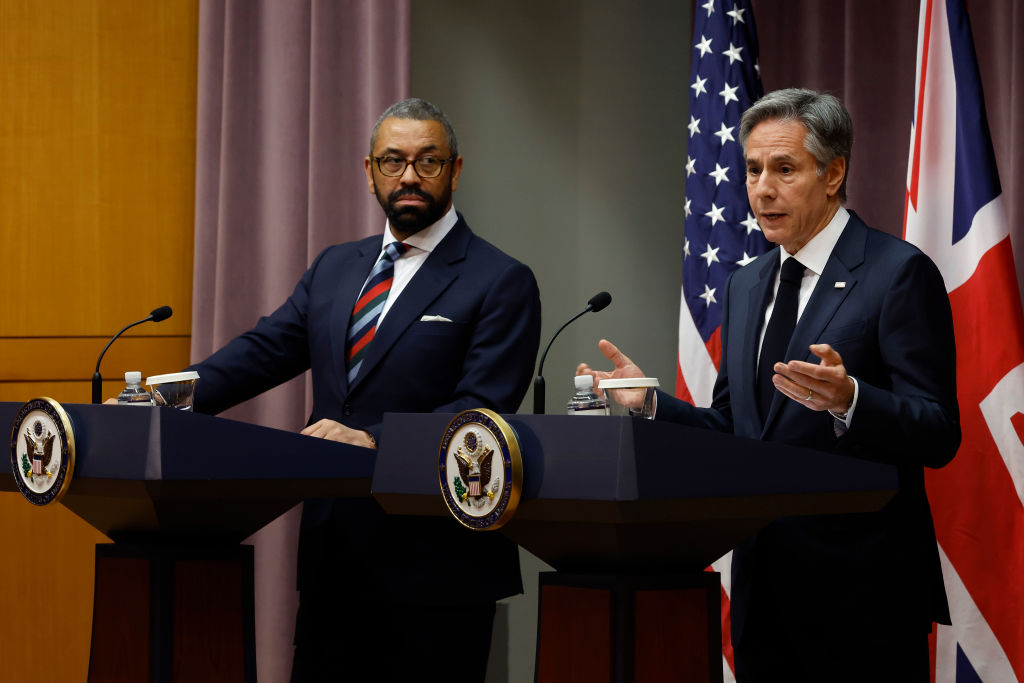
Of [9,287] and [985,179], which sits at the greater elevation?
[985,179]

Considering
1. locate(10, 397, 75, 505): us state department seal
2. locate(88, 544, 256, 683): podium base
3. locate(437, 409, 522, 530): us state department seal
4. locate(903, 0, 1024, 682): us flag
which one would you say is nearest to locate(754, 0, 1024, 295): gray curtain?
locate(903, 0, 1024, 682): us flag

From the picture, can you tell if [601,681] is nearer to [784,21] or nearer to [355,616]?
[355,616]

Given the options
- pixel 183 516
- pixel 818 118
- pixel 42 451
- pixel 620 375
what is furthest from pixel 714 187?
pixel 42 451

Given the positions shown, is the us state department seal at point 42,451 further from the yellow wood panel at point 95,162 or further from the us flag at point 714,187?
the us flag at point 714,187

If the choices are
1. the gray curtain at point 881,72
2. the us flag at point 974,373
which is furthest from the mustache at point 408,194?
the gray curtain at point 881,72

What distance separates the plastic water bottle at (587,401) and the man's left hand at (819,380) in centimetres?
29

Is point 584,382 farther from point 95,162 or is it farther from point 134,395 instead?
point 95,162

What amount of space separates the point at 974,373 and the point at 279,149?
2306mm

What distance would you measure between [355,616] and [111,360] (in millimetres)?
1744

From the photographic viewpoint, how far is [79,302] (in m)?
3.76

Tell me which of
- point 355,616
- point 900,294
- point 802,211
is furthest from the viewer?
point 355,616

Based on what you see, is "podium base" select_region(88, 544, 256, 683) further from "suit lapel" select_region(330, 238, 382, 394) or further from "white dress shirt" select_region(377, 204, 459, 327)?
"white dress shirt" select_region(377, 204, 459, 327)

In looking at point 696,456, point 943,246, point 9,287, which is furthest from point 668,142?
point 696,456

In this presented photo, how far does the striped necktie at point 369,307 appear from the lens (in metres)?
2.61
